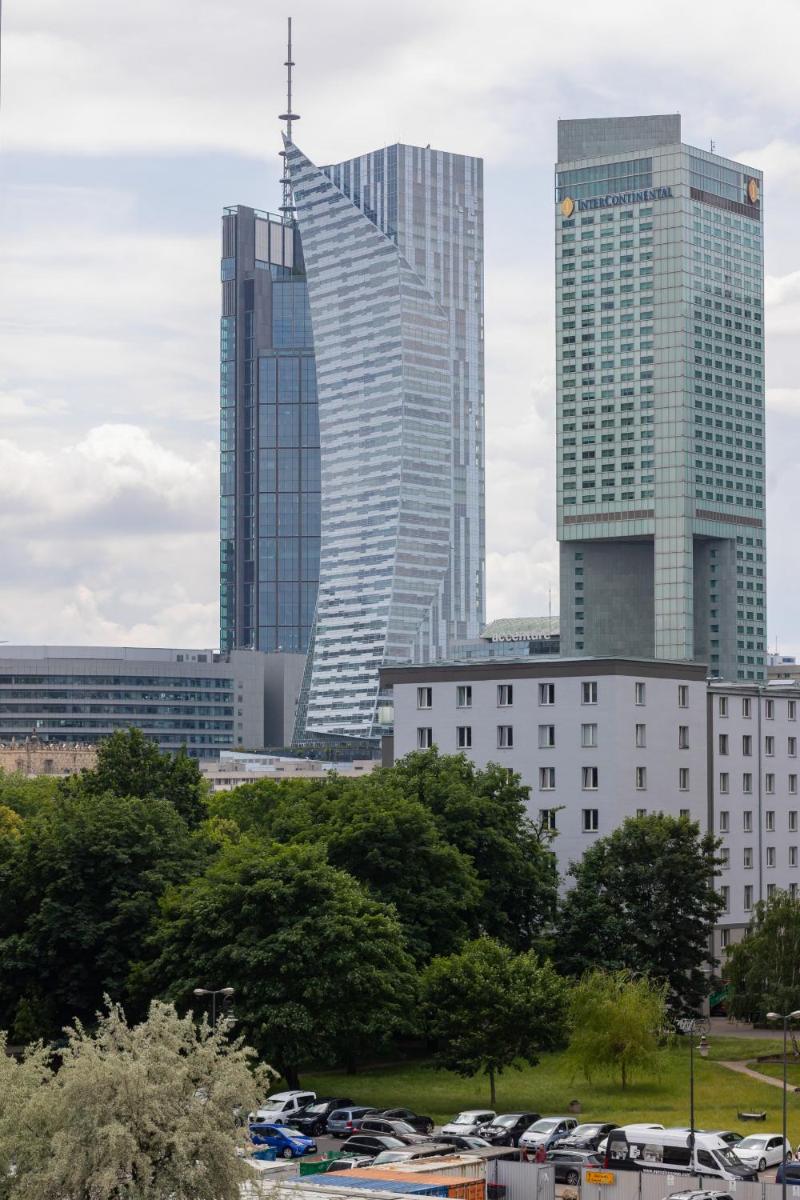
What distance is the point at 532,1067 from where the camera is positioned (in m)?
94.4

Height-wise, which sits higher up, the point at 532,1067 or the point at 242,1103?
the point at 242,1103

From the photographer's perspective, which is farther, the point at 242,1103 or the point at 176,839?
the point at 176,839

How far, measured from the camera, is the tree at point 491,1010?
273 feet

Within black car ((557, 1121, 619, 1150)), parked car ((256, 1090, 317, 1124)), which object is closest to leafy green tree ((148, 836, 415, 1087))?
parked car ((256, 1090, 317, 1124))

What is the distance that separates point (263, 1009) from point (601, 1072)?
59.8 ft

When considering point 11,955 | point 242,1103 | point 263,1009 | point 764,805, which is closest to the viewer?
point 242,1103

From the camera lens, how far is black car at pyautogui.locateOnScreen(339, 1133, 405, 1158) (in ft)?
229

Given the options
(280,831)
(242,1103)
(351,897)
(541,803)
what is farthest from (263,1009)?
(541,803)

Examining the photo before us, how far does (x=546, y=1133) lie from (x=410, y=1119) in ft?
20.3

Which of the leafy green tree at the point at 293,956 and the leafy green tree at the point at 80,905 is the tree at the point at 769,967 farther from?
the leafy green tree at the point at 80,905

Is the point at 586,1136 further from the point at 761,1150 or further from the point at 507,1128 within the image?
the point at 761,1150

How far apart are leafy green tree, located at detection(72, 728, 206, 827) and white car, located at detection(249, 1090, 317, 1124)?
132 feet

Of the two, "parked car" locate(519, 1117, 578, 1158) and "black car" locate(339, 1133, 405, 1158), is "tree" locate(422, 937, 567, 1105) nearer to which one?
"parked car" locate(519, 1117, 578, 1158)

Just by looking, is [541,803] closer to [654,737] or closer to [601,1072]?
[654,737]
